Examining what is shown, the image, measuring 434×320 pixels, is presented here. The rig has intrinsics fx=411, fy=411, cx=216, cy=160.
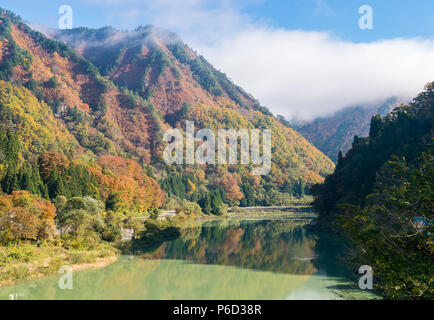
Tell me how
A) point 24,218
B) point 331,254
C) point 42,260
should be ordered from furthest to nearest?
point 331,254 < point 24,218 < point 42,260

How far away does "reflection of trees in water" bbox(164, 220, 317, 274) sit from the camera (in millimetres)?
30594

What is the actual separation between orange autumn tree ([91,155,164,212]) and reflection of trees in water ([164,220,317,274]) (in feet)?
29.3

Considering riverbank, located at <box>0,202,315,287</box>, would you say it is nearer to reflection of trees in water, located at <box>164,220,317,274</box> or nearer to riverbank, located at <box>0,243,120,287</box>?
riverbank, located at <box>0,243,120,287</box>

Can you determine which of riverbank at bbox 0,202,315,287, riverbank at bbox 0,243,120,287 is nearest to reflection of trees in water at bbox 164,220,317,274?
riverbank at bbox 0,202,315,287

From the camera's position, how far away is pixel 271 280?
24734 mm

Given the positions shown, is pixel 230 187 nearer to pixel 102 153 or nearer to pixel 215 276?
pixel 102 153

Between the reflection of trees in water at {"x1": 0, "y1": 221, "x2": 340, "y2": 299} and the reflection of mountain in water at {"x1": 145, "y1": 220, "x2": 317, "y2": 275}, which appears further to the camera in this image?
the reflection of mountain in water at {"x1": 145, "y1": 220, "x2": 317, "y2": 275}

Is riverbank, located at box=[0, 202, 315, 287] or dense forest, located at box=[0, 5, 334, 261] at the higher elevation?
dense forest, located at box=[0, 5, 334, 261]

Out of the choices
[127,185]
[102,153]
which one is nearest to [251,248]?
[127,185]

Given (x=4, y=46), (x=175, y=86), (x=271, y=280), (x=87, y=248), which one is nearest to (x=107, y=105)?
(x=4, y=46)

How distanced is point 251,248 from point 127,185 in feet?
65.7

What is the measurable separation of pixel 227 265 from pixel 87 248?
415 inches

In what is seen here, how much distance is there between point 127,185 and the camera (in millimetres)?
51781
